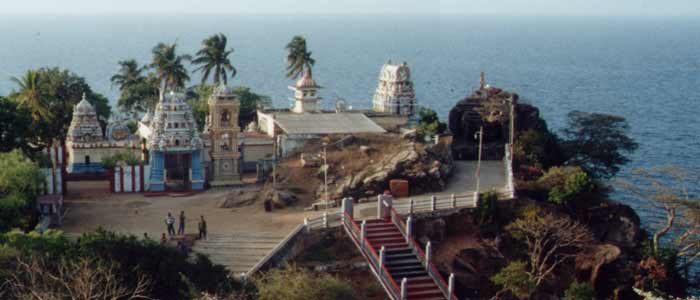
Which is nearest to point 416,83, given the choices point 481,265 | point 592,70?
point 592,70

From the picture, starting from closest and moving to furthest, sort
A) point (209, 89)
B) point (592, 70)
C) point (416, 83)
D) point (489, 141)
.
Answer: point (489, 141)
point (209, 89)
point (416, 83)
point (592, 70)

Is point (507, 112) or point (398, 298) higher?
point (507, 112)

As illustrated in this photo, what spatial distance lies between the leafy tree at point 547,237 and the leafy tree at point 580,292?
1.94 meters

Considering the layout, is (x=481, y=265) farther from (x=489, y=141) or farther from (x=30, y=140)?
(x=30, y=140)

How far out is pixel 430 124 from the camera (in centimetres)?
6912

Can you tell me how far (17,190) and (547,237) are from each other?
24.1m

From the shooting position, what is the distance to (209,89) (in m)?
85.4

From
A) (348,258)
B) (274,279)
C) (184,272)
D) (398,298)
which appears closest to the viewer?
(274,279)

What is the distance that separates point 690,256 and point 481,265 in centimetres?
1240

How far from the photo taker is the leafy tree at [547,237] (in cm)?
4531

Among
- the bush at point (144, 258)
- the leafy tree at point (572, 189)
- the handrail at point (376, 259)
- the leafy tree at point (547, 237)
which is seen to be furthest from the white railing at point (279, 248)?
the leafy tree at point (572, 189)

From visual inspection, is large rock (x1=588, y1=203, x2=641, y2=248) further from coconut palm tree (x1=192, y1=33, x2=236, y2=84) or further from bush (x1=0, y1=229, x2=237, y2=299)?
coconut palm tree (x1=192, y1=33, x2=236, y2=84)

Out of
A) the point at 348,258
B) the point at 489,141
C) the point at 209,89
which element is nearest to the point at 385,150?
the point at 489,141

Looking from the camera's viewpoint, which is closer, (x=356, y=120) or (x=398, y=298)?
(x=398, y=298)
